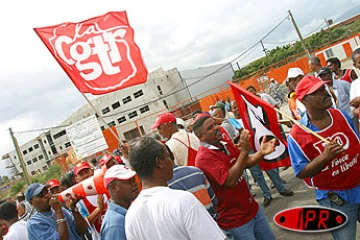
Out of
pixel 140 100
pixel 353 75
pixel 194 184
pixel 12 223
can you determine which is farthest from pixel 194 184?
pixel 140 100

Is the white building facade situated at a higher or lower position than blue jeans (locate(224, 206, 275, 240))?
higher

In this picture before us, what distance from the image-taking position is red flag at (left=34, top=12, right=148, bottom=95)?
4919 mm

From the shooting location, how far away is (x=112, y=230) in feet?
6.57

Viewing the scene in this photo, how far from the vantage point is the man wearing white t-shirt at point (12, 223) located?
323 cm

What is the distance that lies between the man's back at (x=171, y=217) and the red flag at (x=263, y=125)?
4.64ft

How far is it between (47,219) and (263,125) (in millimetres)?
2156

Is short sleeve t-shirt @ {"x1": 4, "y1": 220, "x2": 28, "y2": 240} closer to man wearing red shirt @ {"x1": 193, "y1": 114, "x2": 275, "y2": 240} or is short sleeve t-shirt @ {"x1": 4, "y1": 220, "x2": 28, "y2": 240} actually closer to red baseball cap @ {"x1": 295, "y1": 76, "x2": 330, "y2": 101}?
man wearing red shirt @ {"x1": 193, "y1": 114, "x2": 275, "y2": 240}

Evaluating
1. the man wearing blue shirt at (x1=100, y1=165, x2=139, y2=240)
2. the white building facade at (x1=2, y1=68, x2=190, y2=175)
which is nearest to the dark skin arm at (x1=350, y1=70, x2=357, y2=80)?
the man wearing blue shirt at (x1=100, y1=165, x2=139, y2=240)

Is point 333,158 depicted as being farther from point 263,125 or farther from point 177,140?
point 177,140

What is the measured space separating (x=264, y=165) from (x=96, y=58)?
3383 millimetres

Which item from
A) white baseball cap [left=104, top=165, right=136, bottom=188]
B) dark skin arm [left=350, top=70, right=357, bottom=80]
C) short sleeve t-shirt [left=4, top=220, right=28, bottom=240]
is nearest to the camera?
white baseball cap [left=104, top=165, right=136, bottom=188]

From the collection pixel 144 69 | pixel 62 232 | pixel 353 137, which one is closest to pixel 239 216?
pixel 353 137

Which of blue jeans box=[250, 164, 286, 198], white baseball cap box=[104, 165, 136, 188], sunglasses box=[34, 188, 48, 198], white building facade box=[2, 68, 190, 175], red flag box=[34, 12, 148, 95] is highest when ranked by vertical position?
white building facade box=[2, 68, 190, 175]

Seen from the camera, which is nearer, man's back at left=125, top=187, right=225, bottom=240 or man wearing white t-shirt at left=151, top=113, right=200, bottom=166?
man's back at left=125, top=187, right=225, bottom=240
